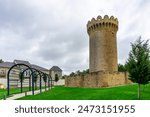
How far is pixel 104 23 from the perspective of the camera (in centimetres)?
4256

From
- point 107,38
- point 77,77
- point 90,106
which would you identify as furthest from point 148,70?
point 107,38

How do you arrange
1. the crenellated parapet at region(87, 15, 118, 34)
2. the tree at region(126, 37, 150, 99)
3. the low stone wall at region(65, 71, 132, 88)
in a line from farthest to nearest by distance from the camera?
the crenellated parapet at region(87, 15, 118, 34)
the low stone wall at region(65, 71, 132, 88)
the tree at region(126, 37, 150, 99)

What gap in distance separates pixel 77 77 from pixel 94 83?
322 inches

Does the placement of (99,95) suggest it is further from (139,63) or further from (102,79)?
(102,79)

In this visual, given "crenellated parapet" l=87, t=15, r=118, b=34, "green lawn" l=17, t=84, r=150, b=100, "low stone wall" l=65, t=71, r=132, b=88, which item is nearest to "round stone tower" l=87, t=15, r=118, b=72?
"crenellated parapet" l=87, t=15, r=118, b=34

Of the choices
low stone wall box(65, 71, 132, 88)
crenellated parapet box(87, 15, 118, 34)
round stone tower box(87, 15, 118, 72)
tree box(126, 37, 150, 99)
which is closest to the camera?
tree box(126, 37, 150, 99)

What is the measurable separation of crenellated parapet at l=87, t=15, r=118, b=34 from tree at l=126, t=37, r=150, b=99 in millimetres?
26377

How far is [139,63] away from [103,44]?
1014 inches

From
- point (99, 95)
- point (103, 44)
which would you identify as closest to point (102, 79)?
point (99, 95)

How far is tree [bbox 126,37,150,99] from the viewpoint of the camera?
52.7ft

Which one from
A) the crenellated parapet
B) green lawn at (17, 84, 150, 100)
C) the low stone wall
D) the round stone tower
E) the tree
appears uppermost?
the crenellated parapet

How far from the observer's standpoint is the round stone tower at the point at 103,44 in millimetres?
41625

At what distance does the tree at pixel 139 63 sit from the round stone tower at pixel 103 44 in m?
24.7

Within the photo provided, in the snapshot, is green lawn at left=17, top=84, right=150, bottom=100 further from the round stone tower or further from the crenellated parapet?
the crenellated parapet
